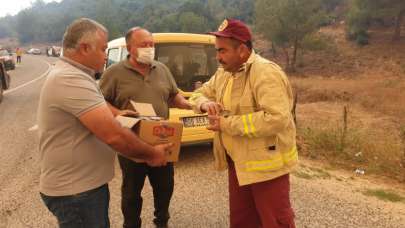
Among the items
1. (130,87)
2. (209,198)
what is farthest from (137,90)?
(209,198)

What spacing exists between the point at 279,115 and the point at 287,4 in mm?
34323

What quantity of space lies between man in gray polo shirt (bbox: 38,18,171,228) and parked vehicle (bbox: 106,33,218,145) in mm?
3296

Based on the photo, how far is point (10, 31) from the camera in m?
155

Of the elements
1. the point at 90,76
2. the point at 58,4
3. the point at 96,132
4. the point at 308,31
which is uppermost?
the point at 58,4

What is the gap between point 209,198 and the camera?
4.29 meters

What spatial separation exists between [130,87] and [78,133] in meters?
1.12

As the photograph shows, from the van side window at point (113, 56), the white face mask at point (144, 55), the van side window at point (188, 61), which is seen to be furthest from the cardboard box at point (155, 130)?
the van side window at point (113, 56)

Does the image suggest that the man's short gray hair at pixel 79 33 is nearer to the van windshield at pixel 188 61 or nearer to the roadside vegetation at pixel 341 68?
the van windshield at pixel 188 61

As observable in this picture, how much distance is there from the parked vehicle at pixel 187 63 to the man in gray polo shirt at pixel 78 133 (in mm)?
3296

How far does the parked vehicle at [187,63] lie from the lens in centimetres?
541

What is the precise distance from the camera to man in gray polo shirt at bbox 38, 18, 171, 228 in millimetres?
1835

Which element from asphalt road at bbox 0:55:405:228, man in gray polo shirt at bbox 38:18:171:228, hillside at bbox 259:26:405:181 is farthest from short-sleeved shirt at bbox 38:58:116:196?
hillside at bbox 259:26:405:181

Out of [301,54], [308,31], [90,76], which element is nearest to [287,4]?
[308,31]

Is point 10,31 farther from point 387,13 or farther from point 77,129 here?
point 77,129
